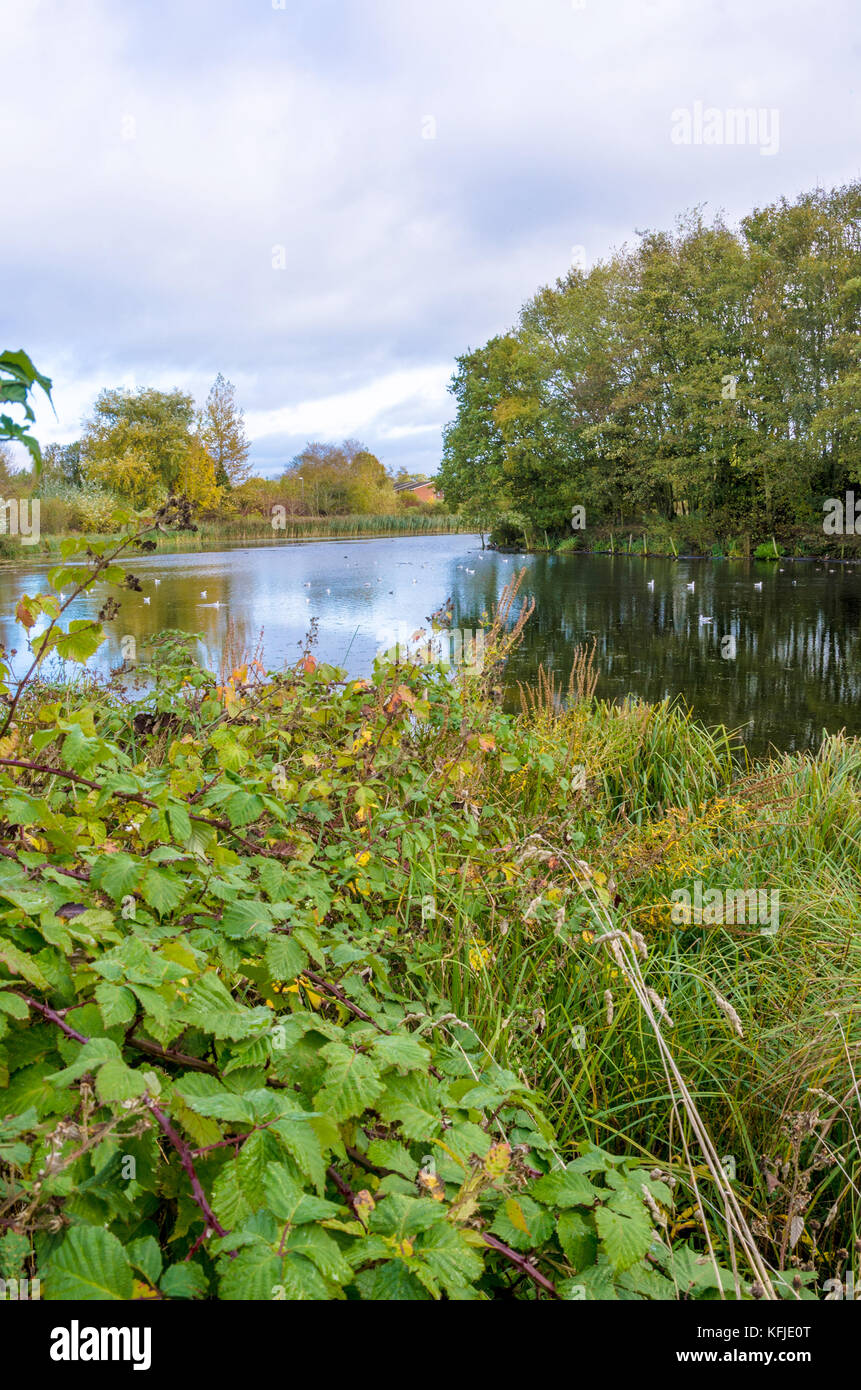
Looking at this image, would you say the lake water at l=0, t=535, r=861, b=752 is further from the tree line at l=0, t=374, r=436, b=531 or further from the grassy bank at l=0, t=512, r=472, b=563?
the grassy bank at l=0, t=512, r=472, b=563

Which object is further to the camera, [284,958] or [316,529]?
[316,529]

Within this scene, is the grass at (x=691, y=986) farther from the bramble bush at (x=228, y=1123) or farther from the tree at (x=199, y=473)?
the tree at (x=199, y=473)

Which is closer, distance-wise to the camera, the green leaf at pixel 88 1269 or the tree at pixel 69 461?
the green leaf at pixel 88 1269

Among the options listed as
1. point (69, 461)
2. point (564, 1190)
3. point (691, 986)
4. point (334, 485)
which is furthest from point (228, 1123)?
point (334, 485)

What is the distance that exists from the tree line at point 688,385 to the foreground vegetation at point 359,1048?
2246 cm

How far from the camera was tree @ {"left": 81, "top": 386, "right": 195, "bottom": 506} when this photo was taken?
3756 centimetres

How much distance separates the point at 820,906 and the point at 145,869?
2.51 metres

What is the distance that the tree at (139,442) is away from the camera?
37562mm

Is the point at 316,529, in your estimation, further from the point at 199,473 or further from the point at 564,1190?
the point at 564,1190

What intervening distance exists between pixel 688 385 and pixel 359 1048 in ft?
96.8

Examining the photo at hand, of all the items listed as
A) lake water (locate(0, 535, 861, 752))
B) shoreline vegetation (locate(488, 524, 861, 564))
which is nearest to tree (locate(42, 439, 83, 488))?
lake water (locate(0, 535, 861, 752))

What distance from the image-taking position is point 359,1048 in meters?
1.14

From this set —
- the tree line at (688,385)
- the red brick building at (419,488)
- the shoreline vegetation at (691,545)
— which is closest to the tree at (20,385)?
the tree line at (688,385)

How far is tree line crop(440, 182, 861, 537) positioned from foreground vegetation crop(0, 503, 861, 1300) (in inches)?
884
